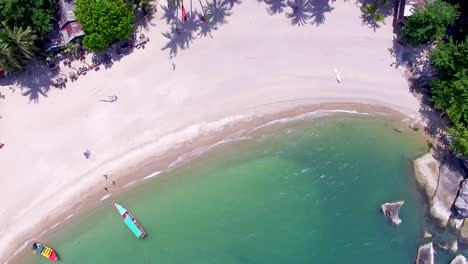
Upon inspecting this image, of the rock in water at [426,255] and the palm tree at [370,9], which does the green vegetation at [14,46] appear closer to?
the palm tree at [370,9]

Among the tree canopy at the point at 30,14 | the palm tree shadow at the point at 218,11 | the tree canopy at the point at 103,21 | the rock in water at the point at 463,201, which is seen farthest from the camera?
the palm tree shadow at the point at 218,11

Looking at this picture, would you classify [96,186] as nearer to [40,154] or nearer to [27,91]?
[40,154]

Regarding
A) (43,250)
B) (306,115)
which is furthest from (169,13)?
(43,250)

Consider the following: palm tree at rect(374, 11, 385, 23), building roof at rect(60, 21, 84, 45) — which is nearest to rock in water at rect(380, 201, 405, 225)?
palm tree at rect(374, 11, 385, 23)

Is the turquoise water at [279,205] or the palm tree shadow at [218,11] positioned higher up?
the palm tree shadow at [218,11]

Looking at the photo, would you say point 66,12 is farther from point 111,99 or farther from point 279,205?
point 279,205

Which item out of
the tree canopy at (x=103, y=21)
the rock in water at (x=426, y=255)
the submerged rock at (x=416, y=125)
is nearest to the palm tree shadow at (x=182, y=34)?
the tree canopy at (x=103, y=21)

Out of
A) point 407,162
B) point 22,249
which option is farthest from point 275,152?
point 22,249

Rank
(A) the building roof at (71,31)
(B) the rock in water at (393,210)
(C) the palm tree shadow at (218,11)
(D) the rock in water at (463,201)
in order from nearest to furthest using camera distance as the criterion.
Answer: (A) the building roof at (71,31) < (D) the rock in water at (463,201) < (C) the palm tree shadow at (218,11) < (B) the rock in water at (393,210)
